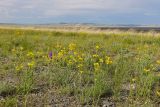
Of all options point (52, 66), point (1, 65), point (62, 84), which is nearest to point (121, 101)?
point (62, 84)

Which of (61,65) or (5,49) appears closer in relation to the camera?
(61,65)

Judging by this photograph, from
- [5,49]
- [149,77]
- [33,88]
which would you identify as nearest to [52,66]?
[33,88]

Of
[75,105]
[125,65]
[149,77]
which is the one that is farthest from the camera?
[125,65]

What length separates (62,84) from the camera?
6.90m

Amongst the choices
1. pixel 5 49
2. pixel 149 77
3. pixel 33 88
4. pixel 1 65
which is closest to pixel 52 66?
pixel 1 65

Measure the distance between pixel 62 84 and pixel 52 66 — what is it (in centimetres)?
161

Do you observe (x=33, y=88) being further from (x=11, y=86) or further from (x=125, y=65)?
(x=125, y=65)

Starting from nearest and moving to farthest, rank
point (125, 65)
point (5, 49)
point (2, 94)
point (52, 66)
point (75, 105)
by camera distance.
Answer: point (75, 105) → point (2, 94) → point (125, 65) → point (52, 66) → point (5, 49)

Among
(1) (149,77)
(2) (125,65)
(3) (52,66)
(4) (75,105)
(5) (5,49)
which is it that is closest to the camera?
(4) (75,105)

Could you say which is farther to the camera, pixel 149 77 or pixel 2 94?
pixel 149 77

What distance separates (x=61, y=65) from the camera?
8.65 metres

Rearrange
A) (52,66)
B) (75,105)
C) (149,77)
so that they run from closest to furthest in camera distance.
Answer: (75,105)
(149,77)
(52,66)

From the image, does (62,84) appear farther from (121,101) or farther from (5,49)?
(5,49)

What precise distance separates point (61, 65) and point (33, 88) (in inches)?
79.8
